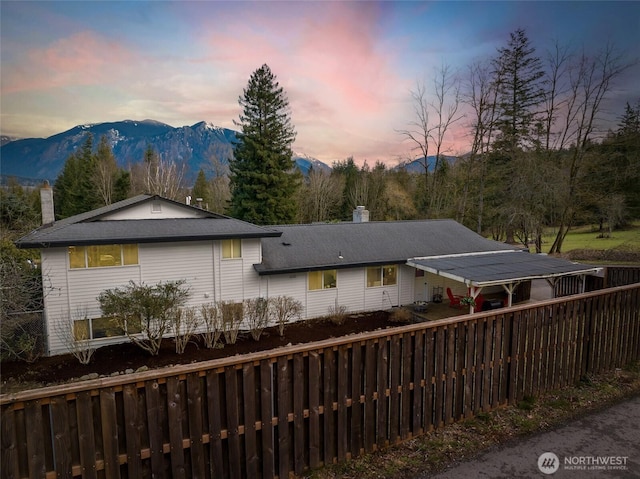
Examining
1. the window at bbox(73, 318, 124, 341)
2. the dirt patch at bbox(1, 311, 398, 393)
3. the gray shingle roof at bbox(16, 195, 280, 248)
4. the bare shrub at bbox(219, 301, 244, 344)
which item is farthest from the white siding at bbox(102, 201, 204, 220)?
the dirt patch at bbox(1, 311, 398, 393)

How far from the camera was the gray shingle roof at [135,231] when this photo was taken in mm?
9648

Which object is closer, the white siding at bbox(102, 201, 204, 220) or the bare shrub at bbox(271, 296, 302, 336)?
the bare shrub at bbox(271, 296, 302, 336)

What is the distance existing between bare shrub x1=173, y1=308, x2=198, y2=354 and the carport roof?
7834 mm

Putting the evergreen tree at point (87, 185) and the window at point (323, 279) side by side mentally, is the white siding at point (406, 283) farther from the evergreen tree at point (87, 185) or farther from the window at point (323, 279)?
the evergreen tree at point (87, 185)

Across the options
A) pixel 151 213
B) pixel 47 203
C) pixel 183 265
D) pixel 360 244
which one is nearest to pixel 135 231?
pixel 151 213

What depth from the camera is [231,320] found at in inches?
422

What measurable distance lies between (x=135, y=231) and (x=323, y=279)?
6314mm

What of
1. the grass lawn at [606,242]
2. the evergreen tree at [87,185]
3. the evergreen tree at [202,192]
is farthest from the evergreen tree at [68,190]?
the grass lawn at [606,242]

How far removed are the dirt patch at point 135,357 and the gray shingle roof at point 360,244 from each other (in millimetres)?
2082

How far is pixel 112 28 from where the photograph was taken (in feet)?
24.4

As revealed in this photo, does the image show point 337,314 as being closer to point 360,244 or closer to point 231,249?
point 360,244

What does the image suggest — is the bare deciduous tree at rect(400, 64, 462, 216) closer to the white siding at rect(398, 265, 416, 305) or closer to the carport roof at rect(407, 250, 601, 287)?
the carport roof at rect(407, 250, 601, 287)

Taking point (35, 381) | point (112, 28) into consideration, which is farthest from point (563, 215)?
point (35, 381)

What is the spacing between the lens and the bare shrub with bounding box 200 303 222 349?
10.5 metres
